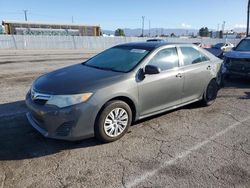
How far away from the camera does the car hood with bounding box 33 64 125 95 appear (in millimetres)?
3707

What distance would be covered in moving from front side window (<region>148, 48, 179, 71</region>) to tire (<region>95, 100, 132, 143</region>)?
104 cm

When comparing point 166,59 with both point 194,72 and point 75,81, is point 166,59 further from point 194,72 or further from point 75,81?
point 75,81

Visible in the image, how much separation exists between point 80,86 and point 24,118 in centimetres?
190

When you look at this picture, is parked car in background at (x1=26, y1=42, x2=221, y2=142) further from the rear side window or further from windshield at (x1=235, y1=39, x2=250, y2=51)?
windshield at (x1=235, y1=39, x2=250, y2=51)

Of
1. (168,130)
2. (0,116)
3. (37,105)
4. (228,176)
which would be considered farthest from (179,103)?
(0,116)

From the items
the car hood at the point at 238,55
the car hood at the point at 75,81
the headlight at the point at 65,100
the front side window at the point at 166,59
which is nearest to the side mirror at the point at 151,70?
the front side window at the point at 166,59

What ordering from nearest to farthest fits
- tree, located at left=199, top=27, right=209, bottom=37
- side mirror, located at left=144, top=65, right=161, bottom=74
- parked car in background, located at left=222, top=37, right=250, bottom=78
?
side mirror, located at left=144, top=65, right=161, bottom=74 → parked car in background, located at left=222, top=37, right=250, bottom=78 → tree, located at left=199, top=27, right=209, bottom=37

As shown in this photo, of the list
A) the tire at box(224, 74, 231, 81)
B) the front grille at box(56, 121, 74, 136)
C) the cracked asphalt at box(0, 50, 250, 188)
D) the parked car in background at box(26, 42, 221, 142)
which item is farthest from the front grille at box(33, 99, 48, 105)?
the tire at box(224, 74, 231, 81)

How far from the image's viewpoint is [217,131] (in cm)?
455

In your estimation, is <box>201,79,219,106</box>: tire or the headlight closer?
the headlight

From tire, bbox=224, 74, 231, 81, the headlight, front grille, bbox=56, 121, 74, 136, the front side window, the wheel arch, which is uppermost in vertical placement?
the front side window

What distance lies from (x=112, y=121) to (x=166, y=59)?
171cm

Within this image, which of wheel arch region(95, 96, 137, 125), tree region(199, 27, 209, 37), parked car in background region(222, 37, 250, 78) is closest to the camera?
wheel arch region(95, 96, 137, 125)

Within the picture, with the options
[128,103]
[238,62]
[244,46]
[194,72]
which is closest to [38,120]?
[128,103]
